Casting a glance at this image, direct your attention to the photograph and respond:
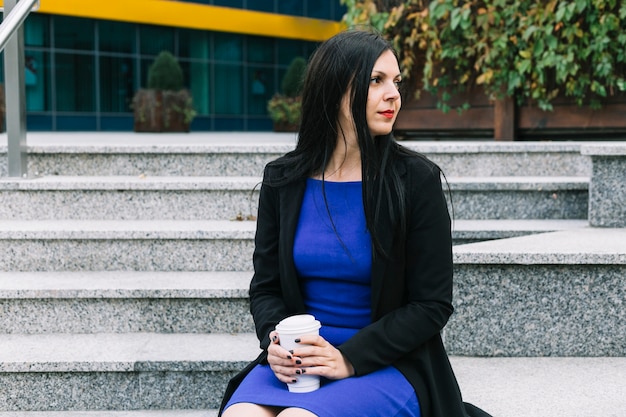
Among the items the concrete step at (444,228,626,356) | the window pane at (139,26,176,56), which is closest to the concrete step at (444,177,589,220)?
the concrete step at (444,228,626,356)

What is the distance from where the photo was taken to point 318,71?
2281mm

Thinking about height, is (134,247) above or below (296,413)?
above

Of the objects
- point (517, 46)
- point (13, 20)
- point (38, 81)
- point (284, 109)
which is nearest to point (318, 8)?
point (284, 109)

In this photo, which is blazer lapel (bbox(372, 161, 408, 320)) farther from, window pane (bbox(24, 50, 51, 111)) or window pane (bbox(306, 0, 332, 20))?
window pane (bbox(306, 0, 332, 20))

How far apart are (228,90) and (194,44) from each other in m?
1.54

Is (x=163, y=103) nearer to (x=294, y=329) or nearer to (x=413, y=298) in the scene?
(x=413, y=298)

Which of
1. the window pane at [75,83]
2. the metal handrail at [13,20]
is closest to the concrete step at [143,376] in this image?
the metal handrail at [13,20]

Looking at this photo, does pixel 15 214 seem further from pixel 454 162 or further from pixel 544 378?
pixel 544 378

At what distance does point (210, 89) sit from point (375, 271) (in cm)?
1988

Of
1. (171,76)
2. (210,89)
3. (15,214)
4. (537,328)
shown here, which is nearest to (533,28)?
(537,328)

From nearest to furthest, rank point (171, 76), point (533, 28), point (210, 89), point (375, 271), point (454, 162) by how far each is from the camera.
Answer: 1. point (375, 271)
2. point (454, 162)
3. point (533, 28)
4. point (171, 76)
5. point (210, 89)

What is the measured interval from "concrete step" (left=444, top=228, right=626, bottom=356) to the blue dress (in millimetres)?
990

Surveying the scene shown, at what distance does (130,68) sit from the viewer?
1983 centimetres

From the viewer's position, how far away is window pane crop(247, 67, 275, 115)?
22500 millimetres
